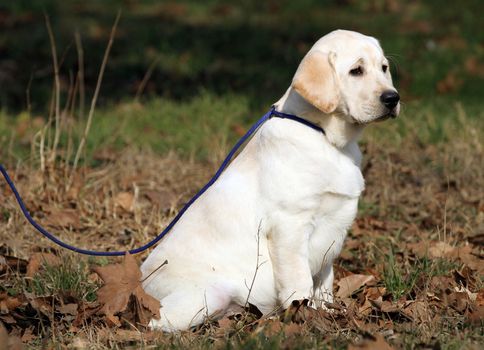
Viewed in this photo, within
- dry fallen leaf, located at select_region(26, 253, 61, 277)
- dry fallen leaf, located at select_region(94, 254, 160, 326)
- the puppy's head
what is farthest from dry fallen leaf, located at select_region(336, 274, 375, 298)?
dry fallen leaf, located at select_region(26, 253, 61, 277)

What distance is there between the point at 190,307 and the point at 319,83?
44.2 inches

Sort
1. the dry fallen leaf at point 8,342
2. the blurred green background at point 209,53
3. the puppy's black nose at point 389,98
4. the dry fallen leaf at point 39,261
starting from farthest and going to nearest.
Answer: the blurred green background at point 209,53
the dry fallen leaf at point 39,261
the puppy's black nose at point 389,98
the dry fallen leaf at point 8,342

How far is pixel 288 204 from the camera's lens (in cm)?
339

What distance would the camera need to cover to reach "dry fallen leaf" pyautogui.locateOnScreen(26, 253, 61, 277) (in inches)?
156

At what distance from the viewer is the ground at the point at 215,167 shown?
3.34m

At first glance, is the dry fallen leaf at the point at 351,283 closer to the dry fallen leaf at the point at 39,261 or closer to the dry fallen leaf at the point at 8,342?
the dry fallen leaf at the point at 39,261

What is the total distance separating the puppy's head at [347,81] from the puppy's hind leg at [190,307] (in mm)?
944

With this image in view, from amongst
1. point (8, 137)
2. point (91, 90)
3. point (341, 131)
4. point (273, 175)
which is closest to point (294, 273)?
point (273, 175)

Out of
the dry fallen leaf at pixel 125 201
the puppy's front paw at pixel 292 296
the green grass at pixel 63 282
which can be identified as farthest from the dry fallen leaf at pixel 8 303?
the dry fallen leaf at pixel 125 201

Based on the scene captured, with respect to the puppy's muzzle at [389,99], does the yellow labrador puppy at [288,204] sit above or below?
below

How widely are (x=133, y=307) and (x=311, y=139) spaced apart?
3.56 ft

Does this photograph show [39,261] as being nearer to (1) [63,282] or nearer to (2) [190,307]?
(1) [63,282]

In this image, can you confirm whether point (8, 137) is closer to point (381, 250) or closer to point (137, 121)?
point (137, 121)

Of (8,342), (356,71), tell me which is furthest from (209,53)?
(8,342)
